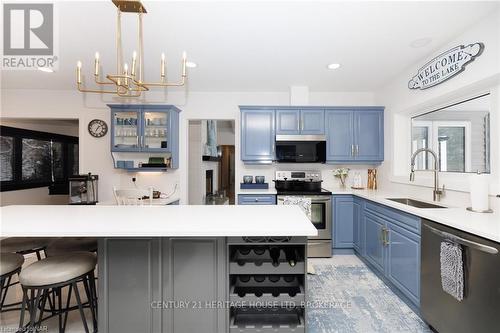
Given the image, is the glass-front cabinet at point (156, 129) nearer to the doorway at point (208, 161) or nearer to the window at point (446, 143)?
the doorway at point (208, 161)

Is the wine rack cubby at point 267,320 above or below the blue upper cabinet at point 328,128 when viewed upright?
below

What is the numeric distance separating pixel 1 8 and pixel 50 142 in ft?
14.3

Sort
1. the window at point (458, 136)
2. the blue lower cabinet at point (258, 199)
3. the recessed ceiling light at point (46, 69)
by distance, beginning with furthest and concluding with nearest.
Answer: the blue lower cabinet at point (258, 199), the recessed ceiling light at point (46, 69), the window at point (458, 136)

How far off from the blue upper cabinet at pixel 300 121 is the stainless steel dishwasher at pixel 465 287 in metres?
2.14

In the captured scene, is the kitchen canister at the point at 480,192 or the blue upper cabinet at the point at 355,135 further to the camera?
the blue upper cabinet at the point at 355,135

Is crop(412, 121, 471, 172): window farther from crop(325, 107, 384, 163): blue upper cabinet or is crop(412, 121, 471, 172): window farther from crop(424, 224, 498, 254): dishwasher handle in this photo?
crop(424, 224, 498, 254): dishwasher handle

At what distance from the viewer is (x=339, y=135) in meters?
3.73

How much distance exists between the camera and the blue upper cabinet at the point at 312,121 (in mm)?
3713

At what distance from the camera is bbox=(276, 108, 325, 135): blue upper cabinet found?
146 inches

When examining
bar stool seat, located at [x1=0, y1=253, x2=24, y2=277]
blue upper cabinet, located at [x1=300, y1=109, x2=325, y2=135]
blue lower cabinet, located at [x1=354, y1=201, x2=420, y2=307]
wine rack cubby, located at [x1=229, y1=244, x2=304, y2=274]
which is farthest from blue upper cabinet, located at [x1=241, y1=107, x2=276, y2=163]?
bar stool seat, located at [x1=0, y1=253, x2=24, y2=277]

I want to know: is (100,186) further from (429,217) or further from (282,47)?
(429,217)

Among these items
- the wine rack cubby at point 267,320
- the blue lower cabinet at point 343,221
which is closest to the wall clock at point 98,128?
the wine rack cubby at point 267,320

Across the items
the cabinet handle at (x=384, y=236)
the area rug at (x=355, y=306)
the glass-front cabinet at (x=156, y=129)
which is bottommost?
the area rug at (x=355, y=306)

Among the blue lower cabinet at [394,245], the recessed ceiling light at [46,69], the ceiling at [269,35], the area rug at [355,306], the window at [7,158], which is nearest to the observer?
the ceiling at [269,35]
